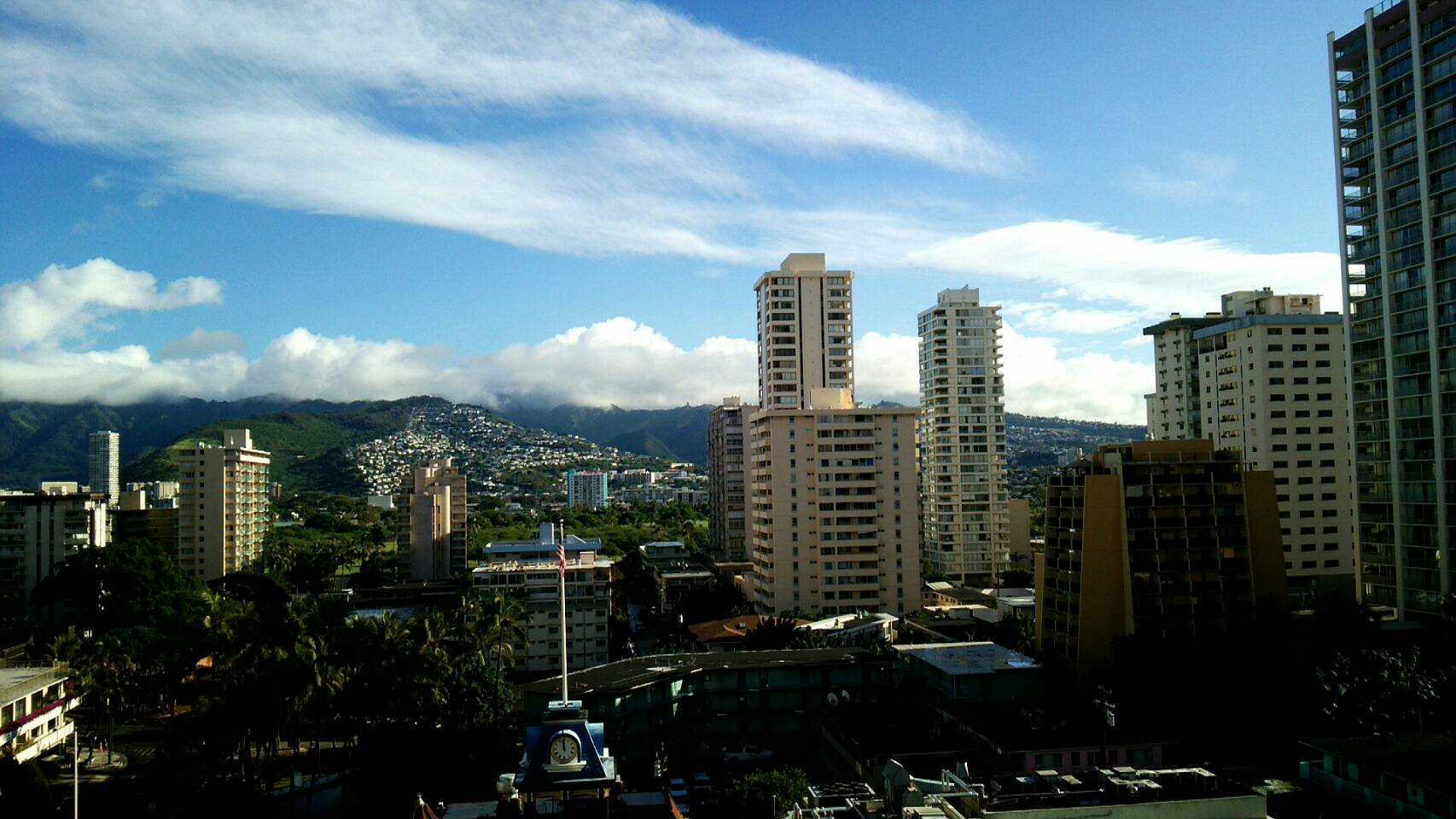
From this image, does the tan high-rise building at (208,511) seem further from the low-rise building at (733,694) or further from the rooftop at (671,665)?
the low-rise building at (733,694)

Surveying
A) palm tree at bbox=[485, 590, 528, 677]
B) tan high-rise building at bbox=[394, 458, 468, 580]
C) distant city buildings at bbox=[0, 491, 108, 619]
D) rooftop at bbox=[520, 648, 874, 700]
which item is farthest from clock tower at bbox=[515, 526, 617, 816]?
distant city buildings at bbox=[0, 491, 108, 619]

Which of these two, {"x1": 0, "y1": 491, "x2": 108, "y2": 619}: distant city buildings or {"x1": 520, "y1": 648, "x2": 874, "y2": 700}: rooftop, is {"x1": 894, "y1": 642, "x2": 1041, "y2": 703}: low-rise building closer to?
{"x1": 520, "y1": 648, "x2": 874, "y2": 700}: rooftop

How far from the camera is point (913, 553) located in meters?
76.9

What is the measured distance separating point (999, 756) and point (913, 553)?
39.2 meters

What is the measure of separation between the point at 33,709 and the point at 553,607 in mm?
29799

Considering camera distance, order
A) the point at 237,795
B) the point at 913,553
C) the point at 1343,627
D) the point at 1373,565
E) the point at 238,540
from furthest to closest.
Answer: the point at 238,540 < the point at 913,553 < the point at 1373,565 < the point at 1343,627 < the point at 237,795

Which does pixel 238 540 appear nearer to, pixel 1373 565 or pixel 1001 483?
pixel 1001 483

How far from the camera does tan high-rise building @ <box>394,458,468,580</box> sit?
106375mm

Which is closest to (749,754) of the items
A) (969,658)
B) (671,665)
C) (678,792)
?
(671,665)

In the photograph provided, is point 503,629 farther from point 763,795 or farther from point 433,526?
point 433,526

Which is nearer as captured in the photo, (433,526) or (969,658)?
(969,658)

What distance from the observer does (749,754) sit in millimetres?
45812

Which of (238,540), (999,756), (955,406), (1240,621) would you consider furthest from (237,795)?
(955,406)

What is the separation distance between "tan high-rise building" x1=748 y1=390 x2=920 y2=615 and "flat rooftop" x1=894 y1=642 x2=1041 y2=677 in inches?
853
